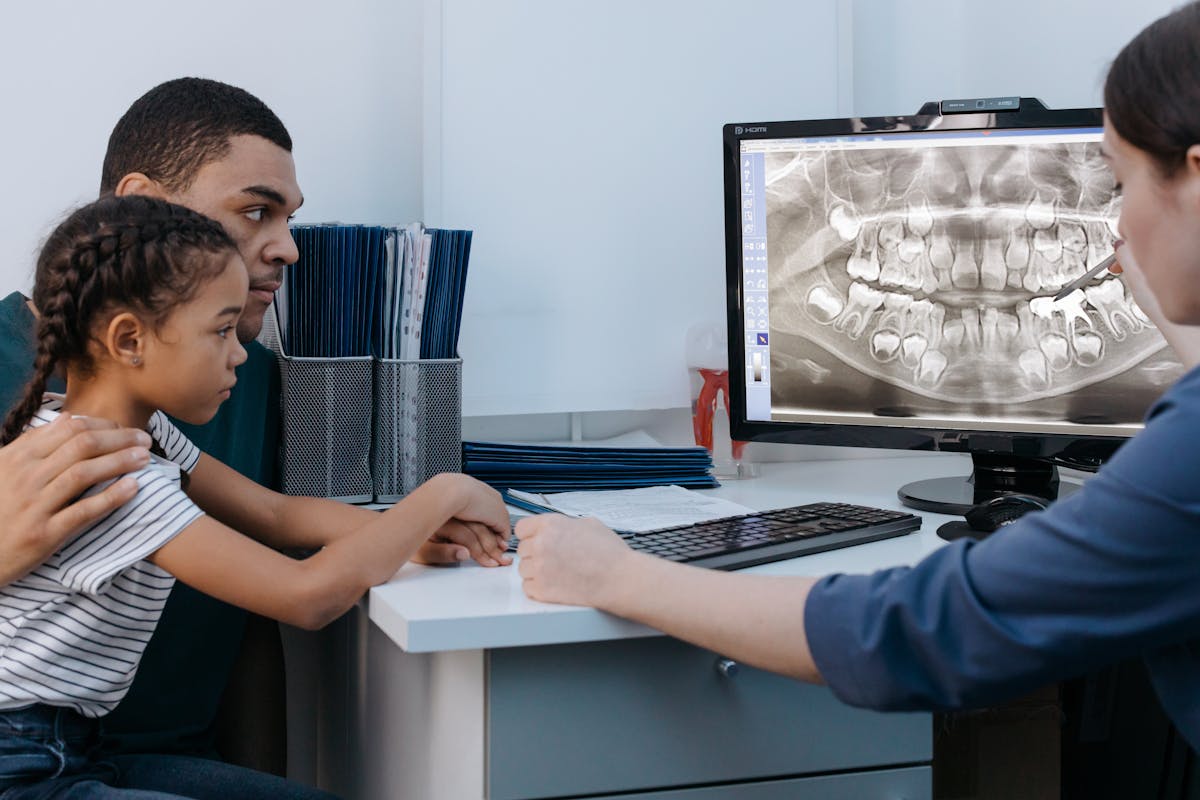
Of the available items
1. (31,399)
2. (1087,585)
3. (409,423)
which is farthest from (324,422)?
(1087,585)

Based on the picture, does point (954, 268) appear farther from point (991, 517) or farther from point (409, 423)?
point (409, 423)

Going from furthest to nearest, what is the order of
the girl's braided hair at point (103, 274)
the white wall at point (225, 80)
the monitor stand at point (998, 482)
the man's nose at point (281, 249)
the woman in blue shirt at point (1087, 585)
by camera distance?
the white wall at point (225, 80) → the monitor stand at point (998, 482) → the man's nose at point (281, 249) → the girl's braided hair at point (103, 274) → the woman in blue shirt at point (1087, 585)

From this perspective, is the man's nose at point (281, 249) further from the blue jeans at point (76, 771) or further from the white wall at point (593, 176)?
the blue jeans at point (76, 771)

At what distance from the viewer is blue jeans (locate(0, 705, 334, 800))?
106 centimetres

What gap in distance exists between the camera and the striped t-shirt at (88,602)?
1047 mm

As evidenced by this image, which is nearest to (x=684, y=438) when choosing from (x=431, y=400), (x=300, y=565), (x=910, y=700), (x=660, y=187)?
(x=660, y=187)

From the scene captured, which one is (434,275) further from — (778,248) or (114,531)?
(114,531)

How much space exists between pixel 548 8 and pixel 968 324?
0.76 meters

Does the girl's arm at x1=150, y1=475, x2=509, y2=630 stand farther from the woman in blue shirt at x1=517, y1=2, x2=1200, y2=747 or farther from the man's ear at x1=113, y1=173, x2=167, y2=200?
the man's ear at x1=113, y1=173, x2=167, y2=200

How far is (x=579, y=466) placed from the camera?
5.09 feet

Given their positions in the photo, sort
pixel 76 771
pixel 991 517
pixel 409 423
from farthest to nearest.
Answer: pixel 409 423 → pixel 991 517 → pixel 76 771

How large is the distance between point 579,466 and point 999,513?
0.52m

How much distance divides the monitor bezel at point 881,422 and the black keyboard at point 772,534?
21cm

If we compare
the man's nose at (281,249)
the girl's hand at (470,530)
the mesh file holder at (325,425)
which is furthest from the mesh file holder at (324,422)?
the girl's hand at (470,530)
